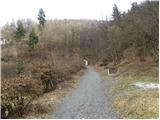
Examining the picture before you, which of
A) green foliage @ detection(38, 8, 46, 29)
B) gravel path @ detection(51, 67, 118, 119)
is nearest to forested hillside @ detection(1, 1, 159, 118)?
green foliage @ detection(38, 8, 46, 29)

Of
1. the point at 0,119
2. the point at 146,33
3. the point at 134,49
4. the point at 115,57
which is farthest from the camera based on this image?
the point at 115,57

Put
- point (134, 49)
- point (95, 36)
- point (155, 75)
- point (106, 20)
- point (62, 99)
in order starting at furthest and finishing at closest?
point (95, 36)
point (106, 20)
point (134, 49)
point (155, 75)
point (62, 99)

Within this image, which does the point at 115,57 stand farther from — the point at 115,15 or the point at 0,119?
the point at 0,119

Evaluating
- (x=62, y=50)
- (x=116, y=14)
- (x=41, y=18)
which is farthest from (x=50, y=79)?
(x=41, y=18)

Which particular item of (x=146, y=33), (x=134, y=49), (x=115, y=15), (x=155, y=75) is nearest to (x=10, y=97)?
(x=155, y=75)

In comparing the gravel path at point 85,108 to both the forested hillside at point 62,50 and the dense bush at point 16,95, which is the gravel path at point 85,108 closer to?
the dense bush at point 16,95

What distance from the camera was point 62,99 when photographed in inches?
747

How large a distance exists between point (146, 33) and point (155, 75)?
9443 mm

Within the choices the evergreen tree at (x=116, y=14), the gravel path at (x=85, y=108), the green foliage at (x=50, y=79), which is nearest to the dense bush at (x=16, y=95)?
the gravel path at (x=85, y=108)

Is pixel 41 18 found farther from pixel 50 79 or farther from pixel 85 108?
pixel 85 108

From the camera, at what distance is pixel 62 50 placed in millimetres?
→ 72500

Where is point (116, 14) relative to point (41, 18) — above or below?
below

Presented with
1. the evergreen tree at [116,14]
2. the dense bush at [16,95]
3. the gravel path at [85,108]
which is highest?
the evergreen tree at [116,14]

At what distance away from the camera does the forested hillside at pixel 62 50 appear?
14.3m
